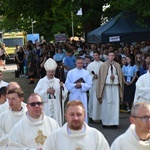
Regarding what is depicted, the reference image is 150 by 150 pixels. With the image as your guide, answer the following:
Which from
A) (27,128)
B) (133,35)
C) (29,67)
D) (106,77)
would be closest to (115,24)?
(133,35)

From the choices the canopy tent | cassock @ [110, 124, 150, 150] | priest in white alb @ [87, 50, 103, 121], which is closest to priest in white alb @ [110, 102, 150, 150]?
cassock @ [110, 124, 150, 150]

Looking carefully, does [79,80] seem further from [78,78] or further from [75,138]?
[75,138]

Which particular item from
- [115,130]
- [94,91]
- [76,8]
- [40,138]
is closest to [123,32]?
[94,91]

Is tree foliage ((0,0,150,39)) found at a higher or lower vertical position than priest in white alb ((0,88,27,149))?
higher

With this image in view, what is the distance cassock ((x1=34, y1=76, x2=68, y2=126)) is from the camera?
1096cm

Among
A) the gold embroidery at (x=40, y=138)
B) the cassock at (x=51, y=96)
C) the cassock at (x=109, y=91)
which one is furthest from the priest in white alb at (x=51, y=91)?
the gold embroidery at (x=40, y=138)

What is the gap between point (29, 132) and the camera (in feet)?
21.9

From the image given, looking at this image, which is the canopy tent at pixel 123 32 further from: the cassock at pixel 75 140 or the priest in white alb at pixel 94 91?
the cassock at pixel 75 140

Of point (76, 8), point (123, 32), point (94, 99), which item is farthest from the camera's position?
point (76, 8)

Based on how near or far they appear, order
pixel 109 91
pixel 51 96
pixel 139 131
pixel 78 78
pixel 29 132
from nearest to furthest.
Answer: pixel 139 131 → pixel 29 132 → pixel 51 96 → pixel 78 78 → pixel 109 91

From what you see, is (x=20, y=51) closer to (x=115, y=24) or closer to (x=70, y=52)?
(x=70, y=52)

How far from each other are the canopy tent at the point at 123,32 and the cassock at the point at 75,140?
1007cm

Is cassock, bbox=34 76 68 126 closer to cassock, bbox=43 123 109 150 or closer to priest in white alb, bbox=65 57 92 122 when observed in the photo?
A: priest in white alb, bbox=65 57 92 122

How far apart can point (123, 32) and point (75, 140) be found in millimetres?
10476
